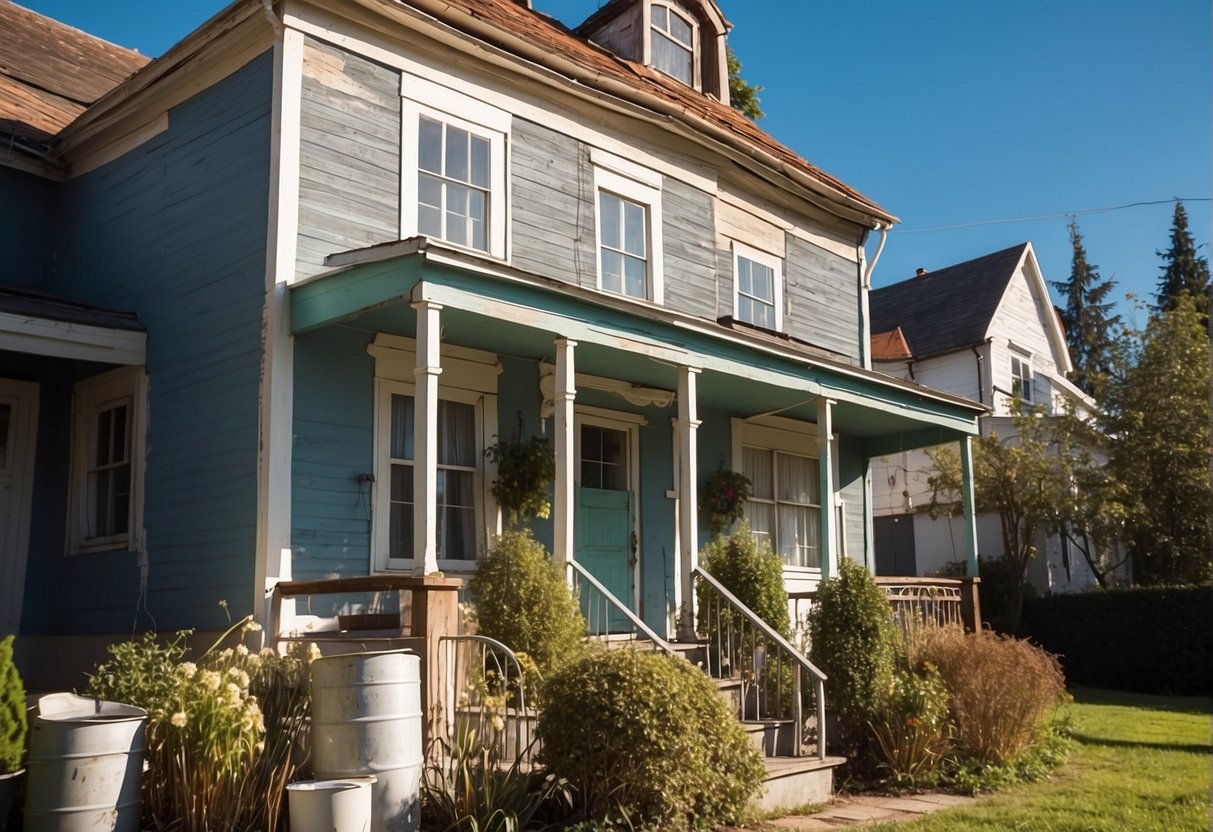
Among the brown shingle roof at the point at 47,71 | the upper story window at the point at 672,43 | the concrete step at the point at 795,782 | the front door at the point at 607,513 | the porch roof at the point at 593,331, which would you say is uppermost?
the upper story window at the point at 672,43

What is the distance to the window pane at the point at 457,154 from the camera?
1081 cm

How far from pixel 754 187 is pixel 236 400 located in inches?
295

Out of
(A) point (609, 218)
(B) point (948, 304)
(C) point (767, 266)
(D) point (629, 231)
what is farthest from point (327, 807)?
(B) point (948, 304)

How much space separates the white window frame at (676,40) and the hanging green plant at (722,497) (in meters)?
6.02

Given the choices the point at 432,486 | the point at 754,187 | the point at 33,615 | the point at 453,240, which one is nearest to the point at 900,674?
the point at 432,486

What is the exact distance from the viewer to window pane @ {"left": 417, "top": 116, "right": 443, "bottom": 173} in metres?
10.6

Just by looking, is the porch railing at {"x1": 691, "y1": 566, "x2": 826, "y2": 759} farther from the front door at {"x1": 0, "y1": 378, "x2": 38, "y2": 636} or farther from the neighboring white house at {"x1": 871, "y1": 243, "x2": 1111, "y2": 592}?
the neighboring white house at {"x1": 871, "y1": 243, "x2": 1111, "y2": 592}

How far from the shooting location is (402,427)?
10.2m

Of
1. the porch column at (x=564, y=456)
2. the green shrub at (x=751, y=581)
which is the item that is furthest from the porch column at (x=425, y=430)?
the green shrub at (x=751, y=581)

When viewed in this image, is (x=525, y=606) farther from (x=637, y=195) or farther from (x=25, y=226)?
(x=25, y=226)

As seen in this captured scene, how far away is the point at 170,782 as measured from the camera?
6.54 meters

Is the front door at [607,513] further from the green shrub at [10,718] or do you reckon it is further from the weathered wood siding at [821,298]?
the green shrub at [10,718]

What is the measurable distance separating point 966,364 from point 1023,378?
217 centimetres

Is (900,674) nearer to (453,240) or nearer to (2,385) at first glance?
(453,240)
